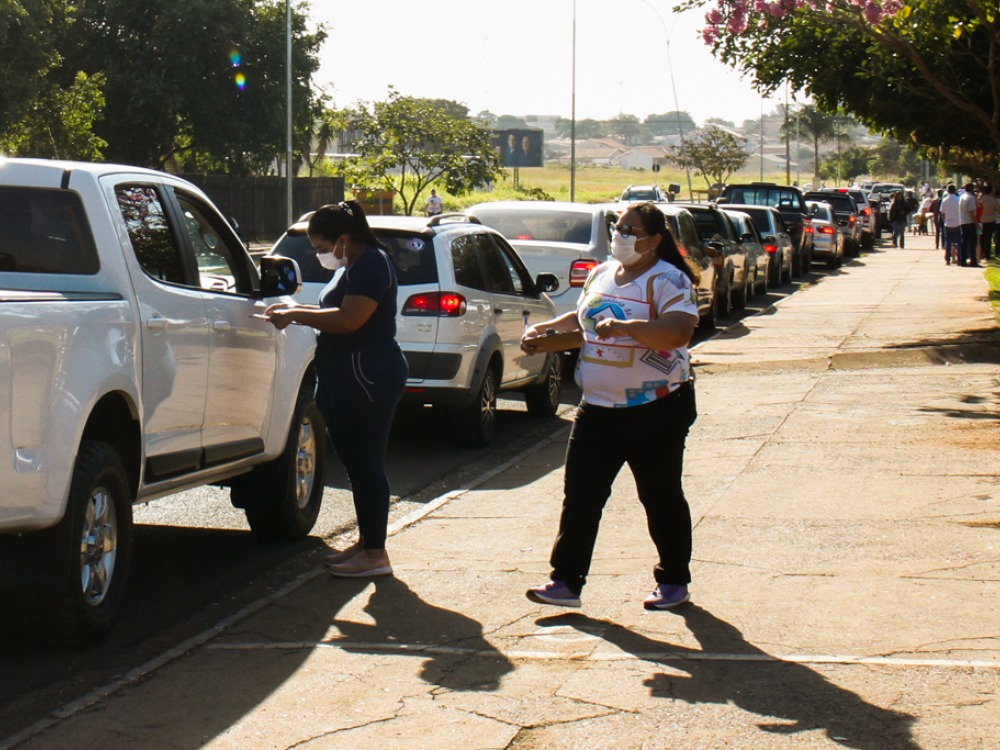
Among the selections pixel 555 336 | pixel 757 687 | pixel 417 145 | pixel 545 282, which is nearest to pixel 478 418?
pixel 545 282

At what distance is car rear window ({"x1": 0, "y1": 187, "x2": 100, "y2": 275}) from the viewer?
6469 millimetres

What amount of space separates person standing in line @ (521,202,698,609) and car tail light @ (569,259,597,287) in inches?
342

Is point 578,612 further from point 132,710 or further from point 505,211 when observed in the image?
point 505,211

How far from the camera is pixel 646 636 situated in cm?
616

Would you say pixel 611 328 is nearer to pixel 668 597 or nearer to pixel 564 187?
pixel 668 597

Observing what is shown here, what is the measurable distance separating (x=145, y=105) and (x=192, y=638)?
48.8 meters

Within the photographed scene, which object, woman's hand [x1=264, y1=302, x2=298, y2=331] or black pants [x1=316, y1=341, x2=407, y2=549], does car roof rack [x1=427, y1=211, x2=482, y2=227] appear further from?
woman's hand [x1=264, y1=302, x2=298, y2=331]

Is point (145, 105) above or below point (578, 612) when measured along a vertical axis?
above

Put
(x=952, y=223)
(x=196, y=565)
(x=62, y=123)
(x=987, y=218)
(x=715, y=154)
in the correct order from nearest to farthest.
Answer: (x=196, y=565) → (x=952, y=223) → (x=987, y=218) → (x=62, y=123) → (x=715, y=154)

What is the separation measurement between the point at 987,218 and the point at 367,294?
108 ft

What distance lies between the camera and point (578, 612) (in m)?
6.57

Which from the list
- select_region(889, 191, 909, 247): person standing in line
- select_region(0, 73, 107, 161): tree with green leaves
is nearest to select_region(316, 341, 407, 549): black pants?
select_region(0, 73, 107, 161): tree with green leaves

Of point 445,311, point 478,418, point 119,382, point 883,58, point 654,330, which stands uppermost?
point 883,58

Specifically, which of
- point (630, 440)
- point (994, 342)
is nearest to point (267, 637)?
point (630, 440)
